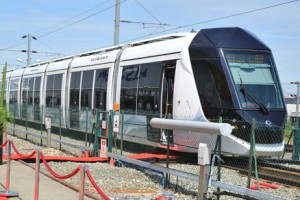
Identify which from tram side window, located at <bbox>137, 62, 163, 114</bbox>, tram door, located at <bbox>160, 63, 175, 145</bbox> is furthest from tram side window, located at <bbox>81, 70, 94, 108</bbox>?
tram door, located at <bbox>160, 63, 175, 145</bbox>

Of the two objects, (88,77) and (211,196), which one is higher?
(88,77)

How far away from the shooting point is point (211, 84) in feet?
40.1

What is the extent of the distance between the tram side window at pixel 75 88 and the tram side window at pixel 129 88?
438cm

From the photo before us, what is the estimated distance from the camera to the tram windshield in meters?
12.0

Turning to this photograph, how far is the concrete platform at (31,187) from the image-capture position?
8.53 m

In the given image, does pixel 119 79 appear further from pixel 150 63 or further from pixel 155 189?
pixel 155 189

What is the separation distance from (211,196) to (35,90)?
19810 mm

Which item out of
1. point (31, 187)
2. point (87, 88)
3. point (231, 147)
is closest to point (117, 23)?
point (87, 88)

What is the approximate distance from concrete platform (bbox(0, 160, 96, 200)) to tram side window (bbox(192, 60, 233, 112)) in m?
4.55

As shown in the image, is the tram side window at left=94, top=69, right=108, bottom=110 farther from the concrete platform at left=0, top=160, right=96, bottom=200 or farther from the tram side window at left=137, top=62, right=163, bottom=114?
the concrete platform at left=0, top=160, right=96, bottom=200

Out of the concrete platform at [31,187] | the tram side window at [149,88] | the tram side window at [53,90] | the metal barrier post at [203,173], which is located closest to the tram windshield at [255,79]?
the tram side window at [149,88]

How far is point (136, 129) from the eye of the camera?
1438cm

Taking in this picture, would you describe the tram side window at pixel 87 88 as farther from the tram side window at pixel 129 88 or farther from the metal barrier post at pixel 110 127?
the metal barrier post at pixel 110 127

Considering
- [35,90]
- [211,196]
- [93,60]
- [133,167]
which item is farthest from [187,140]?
[35,90]
